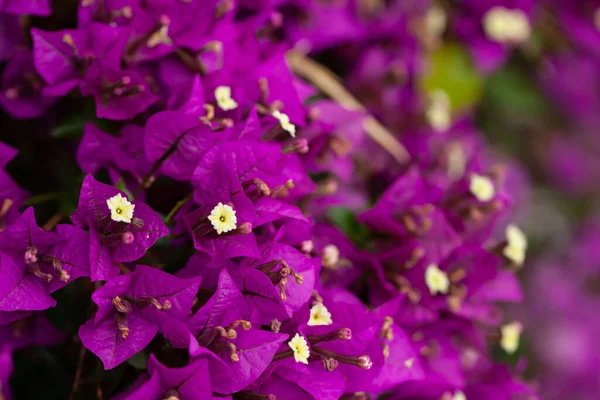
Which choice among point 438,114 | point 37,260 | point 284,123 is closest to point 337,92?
point 438,114

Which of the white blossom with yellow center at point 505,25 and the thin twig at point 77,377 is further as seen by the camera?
the white blossom with yellow center at point 505,25

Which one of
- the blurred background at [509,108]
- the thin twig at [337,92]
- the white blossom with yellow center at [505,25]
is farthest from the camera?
the white blossom with yellow center at [505,25]

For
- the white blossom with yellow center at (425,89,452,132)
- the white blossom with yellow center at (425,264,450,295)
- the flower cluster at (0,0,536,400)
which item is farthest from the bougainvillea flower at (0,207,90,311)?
the white blossom with yellow center at (425,89,452,132)

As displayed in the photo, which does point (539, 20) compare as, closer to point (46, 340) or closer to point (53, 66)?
point (53, 66)

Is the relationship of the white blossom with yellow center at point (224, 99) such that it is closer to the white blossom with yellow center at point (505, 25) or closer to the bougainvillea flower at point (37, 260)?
the bougainvillea flower at point (37, 260)

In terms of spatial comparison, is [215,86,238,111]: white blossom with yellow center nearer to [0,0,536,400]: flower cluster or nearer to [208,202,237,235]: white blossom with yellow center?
[0,0,536,400]: flower cluster

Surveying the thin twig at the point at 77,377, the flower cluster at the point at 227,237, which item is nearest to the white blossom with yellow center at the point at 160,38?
the flower cluster at the point at 227,237

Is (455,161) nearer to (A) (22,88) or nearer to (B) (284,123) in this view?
(B) (284,123)
